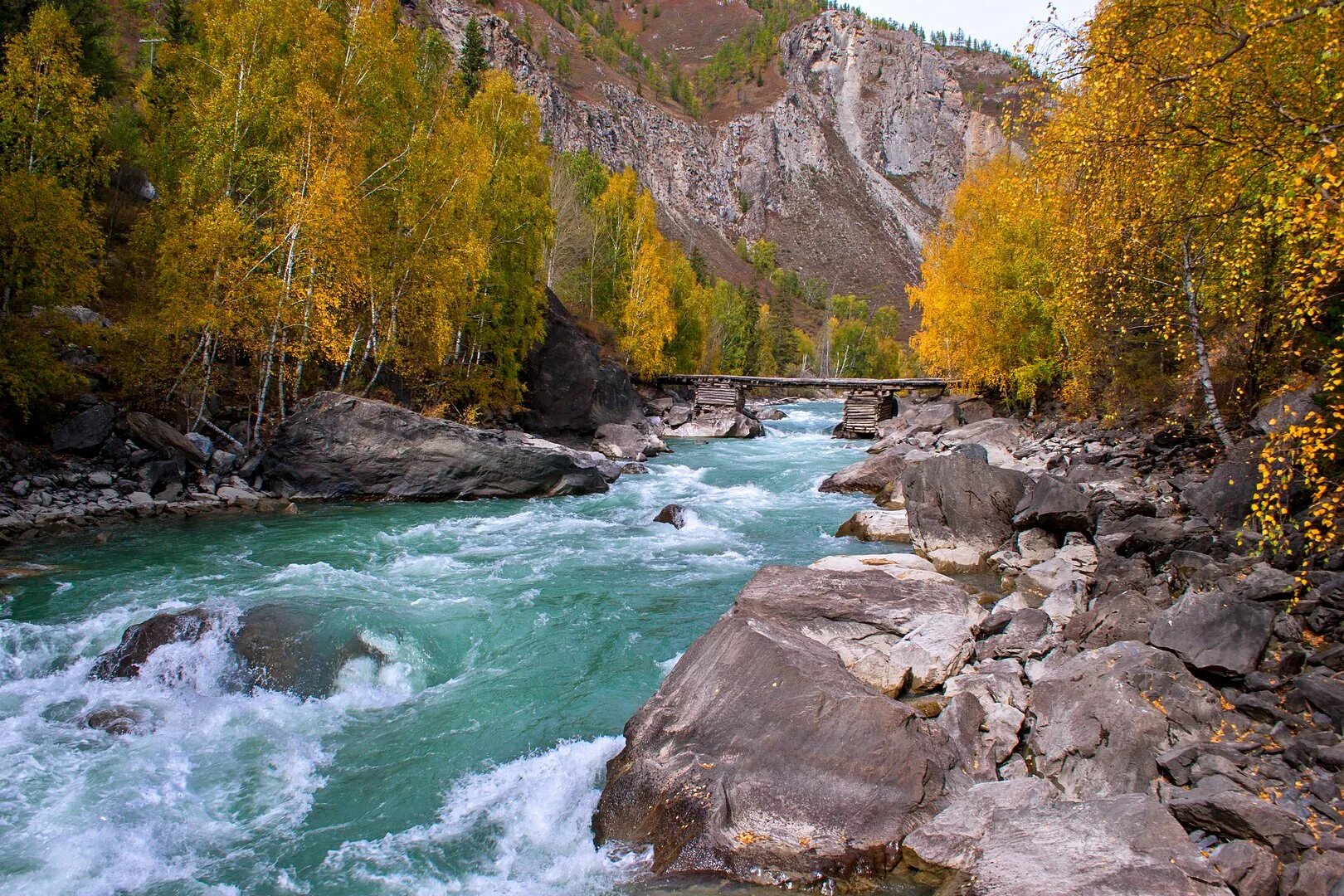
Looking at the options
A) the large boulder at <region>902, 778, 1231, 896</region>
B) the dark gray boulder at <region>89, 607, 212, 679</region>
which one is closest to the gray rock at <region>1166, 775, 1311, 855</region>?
the large boulder at <region>902, 778, 1231, 896</region>

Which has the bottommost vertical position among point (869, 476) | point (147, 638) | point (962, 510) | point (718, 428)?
point (147, 638)

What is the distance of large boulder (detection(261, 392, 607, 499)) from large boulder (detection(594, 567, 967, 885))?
43.4ft

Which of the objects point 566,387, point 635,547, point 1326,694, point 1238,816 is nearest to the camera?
point 1238,816

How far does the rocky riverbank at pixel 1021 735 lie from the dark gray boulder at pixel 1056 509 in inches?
83.0

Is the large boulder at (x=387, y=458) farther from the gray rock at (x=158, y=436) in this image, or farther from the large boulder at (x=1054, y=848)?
the large boulder at (x=1054, y=848)

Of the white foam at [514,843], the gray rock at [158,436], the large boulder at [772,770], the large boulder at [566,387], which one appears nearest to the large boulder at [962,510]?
the large boulder at [772,770]

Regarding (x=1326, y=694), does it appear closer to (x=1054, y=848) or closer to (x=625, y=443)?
(x=1054, y=848)

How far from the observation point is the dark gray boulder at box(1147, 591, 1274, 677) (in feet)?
18.8

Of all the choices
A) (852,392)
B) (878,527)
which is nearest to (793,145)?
(852,392)

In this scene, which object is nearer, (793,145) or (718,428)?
(718,428)

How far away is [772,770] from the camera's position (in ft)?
18.1

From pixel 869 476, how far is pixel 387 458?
13.3m

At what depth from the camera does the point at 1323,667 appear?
5.40 m

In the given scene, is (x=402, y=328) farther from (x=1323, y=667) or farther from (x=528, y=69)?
(x=528, y=69)
